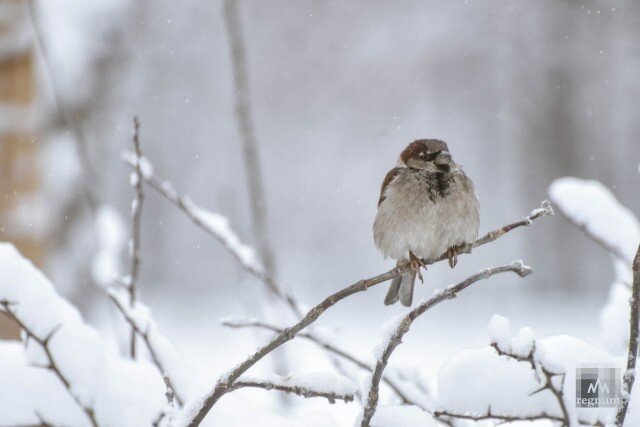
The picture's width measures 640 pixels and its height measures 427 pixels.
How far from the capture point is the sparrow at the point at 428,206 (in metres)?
1.73

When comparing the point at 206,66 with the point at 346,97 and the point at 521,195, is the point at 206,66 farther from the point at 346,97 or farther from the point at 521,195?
the point at 521,195

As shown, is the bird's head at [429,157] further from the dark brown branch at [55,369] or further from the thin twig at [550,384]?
the dark brown branch at [55,369]

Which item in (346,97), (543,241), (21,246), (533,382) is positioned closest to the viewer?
(533,382)

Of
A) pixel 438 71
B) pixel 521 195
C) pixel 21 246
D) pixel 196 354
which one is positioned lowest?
pixel 21 246

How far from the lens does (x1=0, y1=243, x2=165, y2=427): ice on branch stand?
90 centimetres

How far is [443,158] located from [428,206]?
13 centimetres

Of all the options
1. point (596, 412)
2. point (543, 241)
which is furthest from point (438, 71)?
point (596, 412)

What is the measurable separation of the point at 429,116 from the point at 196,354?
5.22m

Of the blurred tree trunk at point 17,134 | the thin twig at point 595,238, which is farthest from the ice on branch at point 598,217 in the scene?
the blurred tree trunk at point 17,134

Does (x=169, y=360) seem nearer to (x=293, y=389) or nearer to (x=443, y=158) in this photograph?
(x=293, y=389)

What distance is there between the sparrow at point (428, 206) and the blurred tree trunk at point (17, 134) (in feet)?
4.76

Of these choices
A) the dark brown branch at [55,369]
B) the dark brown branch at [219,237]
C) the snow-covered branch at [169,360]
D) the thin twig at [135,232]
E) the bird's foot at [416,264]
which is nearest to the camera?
the dark brown branch at [55,369]

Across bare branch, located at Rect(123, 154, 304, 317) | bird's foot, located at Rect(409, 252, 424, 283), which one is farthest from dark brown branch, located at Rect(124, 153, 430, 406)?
bird's foot, located at Rect(409, 252, 424, 283)

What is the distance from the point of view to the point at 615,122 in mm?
10227
